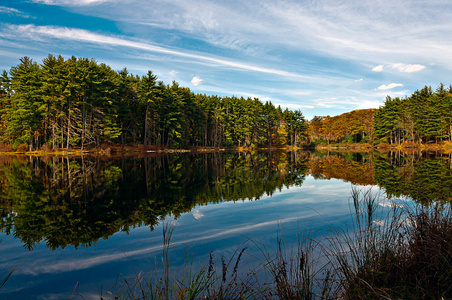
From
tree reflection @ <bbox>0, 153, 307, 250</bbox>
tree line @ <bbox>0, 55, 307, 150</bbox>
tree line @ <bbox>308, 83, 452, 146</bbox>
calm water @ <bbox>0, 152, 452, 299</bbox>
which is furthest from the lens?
tree line @ <bbox>308, 83, 452, 146</bbox>

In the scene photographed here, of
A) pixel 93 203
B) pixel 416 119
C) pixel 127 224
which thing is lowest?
pixel 127 224

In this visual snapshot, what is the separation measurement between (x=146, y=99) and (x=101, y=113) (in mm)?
7352

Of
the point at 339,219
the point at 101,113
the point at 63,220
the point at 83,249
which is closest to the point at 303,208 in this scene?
the point at 339,219

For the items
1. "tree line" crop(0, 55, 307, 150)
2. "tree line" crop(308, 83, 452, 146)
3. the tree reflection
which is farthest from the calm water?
"tree line" crop(308, 83, 452, 146)

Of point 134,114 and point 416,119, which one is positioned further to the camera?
point 416,119

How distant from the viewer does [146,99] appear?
42.0m

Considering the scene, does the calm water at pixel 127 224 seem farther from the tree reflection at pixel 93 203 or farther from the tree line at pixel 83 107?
the tree line at pixel 83 107

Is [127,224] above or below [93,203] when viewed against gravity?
below

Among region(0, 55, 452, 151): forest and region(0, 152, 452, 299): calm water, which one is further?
region(0, 55, 452, 151): forest

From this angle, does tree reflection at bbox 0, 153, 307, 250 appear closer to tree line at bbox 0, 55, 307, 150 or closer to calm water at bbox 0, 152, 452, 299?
calm water at bbox 0, 152, 452, 299

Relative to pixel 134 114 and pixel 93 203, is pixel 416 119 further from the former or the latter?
pixel 93 203

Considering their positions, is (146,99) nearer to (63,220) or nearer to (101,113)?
(101,113)

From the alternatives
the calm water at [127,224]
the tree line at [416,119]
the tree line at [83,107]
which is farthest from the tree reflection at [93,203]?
the tree line at [416,119]

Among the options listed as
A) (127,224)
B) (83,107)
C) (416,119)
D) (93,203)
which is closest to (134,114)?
(83,107)
